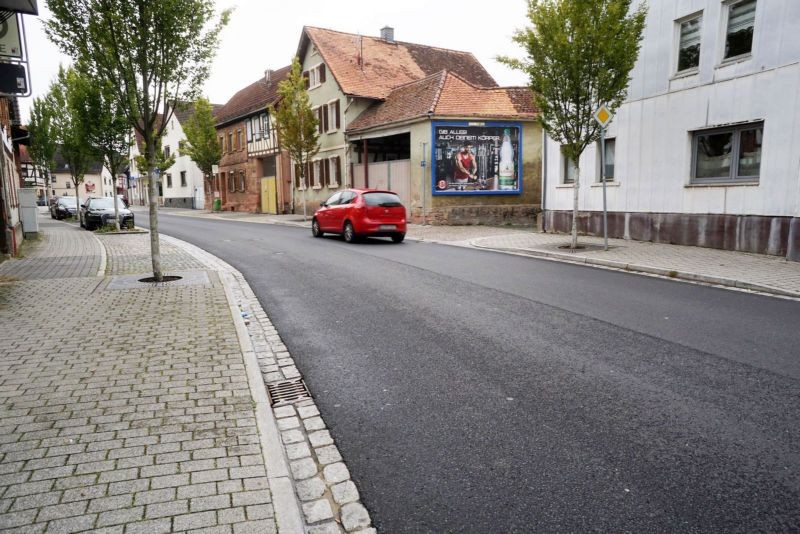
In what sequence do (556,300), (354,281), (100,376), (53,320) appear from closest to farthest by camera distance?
1. (100,376)
2. (53,320)
3. (556,300)
4. (354,281)

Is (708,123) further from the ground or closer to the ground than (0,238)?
further from the ground

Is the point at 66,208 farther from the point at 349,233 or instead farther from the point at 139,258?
the point at 139,258

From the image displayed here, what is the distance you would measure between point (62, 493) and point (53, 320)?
4430mm

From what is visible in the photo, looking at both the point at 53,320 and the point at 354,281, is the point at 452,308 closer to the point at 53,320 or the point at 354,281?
the point at 354,281

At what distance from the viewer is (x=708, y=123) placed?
43.3 feet

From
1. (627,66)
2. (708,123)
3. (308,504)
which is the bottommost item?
(308,504)

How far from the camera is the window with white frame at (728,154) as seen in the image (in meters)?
12.5

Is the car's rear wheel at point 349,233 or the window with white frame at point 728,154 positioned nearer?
the window with white frame at point 728,154

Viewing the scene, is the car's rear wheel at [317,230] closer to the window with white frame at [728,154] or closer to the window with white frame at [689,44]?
the window with white frame at [728,154]

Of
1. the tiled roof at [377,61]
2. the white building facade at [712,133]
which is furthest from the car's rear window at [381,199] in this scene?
the tiled roof at [377,61]

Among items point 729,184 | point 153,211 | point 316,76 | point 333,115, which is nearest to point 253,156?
point 316,76

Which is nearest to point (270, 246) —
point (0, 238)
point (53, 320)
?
point (0, 238)

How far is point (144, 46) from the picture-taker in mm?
8484

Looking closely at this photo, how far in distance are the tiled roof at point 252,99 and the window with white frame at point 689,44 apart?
89.9 feet
